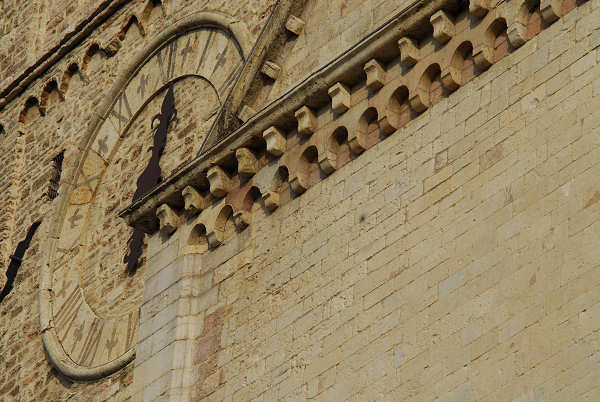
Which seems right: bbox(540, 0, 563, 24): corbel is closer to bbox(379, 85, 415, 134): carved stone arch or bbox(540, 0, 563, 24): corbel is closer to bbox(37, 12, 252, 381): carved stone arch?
bbox(379, 85, 415, 134): carved stone arch

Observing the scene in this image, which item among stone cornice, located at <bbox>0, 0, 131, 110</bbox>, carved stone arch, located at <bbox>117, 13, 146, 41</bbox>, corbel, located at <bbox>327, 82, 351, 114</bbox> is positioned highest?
stone cornice, located at <bbox>0, 0, 131, 110</bbox>

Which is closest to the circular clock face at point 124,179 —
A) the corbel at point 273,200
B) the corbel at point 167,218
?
the corbel at point 167,218

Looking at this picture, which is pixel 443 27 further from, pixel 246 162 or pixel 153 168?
pixel 153 168

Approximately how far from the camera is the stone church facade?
11.9 metres

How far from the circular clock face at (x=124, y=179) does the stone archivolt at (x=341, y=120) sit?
7.47 ft

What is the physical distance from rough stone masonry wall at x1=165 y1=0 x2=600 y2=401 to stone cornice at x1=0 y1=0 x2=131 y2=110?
20.6 ft

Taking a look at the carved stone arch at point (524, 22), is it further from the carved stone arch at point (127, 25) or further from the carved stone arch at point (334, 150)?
the carved stone arch at point (127, 25)

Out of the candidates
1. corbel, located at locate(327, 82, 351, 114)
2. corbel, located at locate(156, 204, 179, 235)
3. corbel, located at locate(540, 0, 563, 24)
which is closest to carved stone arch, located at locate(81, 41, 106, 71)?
corbel, located at locate(156, 204, 179, 235)

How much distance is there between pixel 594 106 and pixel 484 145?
0.91m

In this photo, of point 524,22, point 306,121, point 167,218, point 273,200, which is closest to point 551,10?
point 524,22

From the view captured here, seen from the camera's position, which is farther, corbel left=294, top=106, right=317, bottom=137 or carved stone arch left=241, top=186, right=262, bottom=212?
carved stone arch left=241, top=186, right=262, bottom=212

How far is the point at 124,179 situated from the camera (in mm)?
18656

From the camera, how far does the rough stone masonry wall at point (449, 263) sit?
1164cm

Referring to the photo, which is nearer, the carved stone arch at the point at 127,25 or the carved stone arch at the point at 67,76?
the carved stone arch at the point at 127,25
